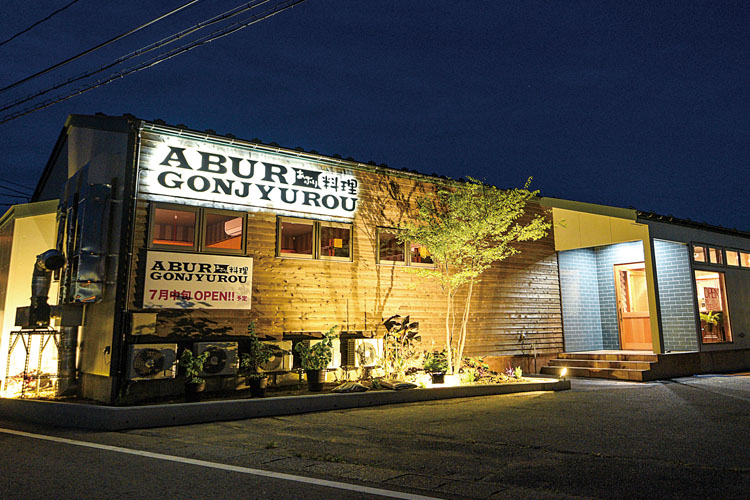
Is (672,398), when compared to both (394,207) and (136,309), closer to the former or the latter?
(394,207)

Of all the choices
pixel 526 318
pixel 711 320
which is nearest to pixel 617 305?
pixel 711 320

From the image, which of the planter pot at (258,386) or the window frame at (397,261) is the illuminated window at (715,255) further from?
the planter pot at (258,386)

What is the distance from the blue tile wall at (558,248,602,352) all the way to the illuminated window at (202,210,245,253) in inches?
360

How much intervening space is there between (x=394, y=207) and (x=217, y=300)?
4.67m

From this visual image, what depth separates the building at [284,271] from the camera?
9289 mm

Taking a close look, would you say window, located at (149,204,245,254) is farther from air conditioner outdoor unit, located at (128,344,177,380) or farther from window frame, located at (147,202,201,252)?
air conditioner outdoor unit, located at (128,344,177,380)

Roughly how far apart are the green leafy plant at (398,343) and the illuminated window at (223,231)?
3.60 metres

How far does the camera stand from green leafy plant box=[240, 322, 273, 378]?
31.4 feet

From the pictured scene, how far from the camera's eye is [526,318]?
554 inches

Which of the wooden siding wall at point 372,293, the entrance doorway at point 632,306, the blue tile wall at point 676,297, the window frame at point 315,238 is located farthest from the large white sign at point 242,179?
the entrance doorway at point 632,306

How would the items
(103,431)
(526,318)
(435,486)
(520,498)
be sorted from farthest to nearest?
(526,318)
(103,431)
(435,486)
(520,498)

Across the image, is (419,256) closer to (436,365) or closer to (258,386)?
(436,365)

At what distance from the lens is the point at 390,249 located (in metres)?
12.3

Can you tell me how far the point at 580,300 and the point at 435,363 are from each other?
6430 millimetres
